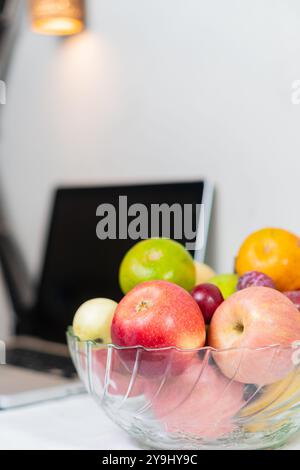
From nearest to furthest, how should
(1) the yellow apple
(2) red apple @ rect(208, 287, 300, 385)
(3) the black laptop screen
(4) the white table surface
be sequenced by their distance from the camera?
(2) red apple @ rect(208, 287, 300, 385)
(4) the white table surface
(1) the yellow apple
(3) the black laptop screen

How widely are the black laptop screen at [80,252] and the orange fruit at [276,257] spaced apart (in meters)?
0.42

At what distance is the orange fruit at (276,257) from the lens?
90 cm

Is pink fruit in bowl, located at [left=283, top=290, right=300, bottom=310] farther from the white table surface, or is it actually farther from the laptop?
the laptop

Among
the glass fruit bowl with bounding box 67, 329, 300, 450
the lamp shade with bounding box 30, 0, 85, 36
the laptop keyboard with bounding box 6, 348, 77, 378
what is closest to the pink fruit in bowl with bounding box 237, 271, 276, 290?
the glass fruit bowl with bounding box 67, 329, 300, 450

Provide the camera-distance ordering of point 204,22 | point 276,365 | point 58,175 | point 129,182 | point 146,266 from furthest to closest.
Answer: point 58,175
point 129,182
point 204,22
point 146,266
point 276,365

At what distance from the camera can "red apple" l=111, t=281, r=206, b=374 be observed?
712 millimetres

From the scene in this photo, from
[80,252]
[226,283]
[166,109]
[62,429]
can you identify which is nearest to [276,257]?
[226,283]

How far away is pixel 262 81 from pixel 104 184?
45cm

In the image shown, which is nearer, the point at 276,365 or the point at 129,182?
the point at 276,365

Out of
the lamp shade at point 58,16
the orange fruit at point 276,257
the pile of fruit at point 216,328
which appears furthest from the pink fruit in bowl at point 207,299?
the lamp shade at point 58,16

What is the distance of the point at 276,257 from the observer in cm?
90
